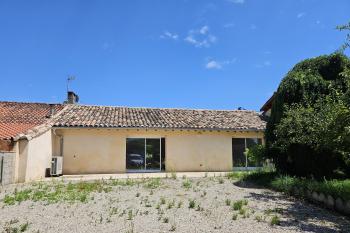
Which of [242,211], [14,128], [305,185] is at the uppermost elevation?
[14,128]

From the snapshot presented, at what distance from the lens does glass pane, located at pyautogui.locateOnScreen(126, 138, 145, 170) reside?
2114cm

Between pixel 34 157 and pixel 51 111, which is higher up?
pixel 51 111

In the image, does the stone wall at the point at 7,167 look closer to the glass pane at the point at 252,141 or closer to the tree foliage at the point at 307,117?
the tree foliage at the point at 307,117

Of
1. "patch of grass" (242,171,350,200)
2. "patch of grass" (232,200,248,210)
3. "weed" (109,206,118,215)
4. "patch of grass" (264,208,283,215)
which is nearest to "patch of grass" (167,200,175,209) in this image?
"weed" (109,206,118,215)

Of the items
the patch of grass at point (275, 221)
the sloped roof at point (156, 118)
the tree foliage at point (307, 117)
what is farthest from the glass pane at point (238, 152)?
the patch of grass at point (275, 221)

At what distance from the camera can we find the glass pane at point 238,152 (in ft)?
75.0

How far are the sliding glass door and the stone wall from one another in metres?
Answer: 7.19

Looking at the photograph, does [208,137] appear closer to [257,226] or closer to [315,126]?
[315,126]

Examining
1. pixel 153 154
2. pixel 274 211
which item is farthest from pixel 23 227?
pixel 153 154

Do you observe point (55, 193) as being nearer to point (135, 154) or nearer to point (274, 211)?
point (274, 211)

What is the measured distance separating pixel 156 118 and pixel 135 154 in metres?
2.98

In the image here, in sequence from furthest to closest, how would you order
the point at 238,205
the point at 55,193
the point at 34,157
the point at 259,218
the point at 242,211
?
the point at 34,157
the point at 55,193
the point at 238,205
the point at 242,211
the point at 259,218

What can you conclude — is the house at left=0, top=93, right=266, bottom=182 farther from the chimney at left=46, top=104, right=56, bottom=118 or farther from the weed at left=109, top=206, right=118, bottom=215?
the weed at left=109, top=206, right=118, bottom=215

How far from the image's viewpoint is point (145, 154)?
21.3 metres
